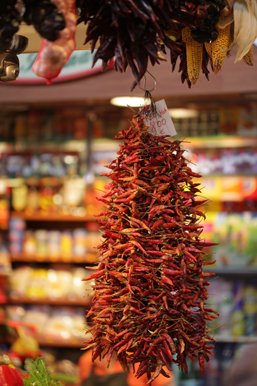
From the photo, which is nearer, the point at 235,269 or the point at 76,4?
the point at 76,4

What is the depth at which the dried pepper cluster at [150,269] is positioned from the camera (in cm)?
97

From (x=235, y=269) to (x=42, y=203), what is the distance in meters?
1.71

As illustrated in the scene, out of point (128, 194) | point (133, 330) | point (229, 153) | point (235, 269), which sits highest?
point (229, 153)

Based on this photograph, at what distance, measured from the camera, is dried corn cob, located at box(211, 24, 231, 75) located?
108 cm

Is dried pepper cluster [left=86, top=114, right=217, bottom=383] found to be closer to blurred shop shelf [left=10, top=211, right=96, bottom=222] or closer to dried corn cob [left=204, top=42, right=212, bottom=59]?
dried corn cob [left=204, top=42, right=212, bottom=59]

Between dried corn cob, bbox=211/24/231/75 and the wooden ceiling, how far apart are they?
1.63 m

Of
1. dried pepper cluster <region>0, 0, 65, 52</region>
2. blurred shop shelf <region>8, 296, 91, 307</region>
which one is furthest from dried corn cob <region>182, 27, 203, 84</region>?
blurred shop shelf <region>8, 296, 91, 307</region>

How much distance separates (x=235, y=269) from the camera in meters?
2.98

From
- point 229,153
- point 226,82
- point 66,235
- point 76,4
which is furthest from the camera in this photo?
point 66,235

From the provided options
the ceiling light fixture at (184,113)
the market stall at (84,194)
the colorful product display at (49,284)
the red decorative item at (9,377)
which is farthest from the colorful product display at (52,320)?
the red decorative item at (9,377)

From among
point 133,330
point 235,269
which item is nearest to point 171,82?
point 235,269

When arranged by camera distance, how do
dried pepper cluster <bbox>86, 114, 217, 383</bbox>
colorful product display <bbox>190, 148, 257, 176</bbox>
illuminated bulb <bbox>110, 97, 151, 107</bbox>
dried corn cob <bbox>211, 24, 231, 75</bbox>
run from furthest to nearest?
colorful product display <bbox>190, 148, 257, 176</bbox> → illuminated bulb <bbox>110, 97, 151, 107</bbox> → dried corn cob <bbox>211, 24, 231, 75</bbox> → dried pepper cluster <bbox>86, 114, 217, 383</bbox>

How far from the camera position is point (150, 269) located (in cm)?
98

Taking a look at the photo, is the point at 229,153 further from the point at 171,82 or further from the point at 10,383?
the point at 10,383
